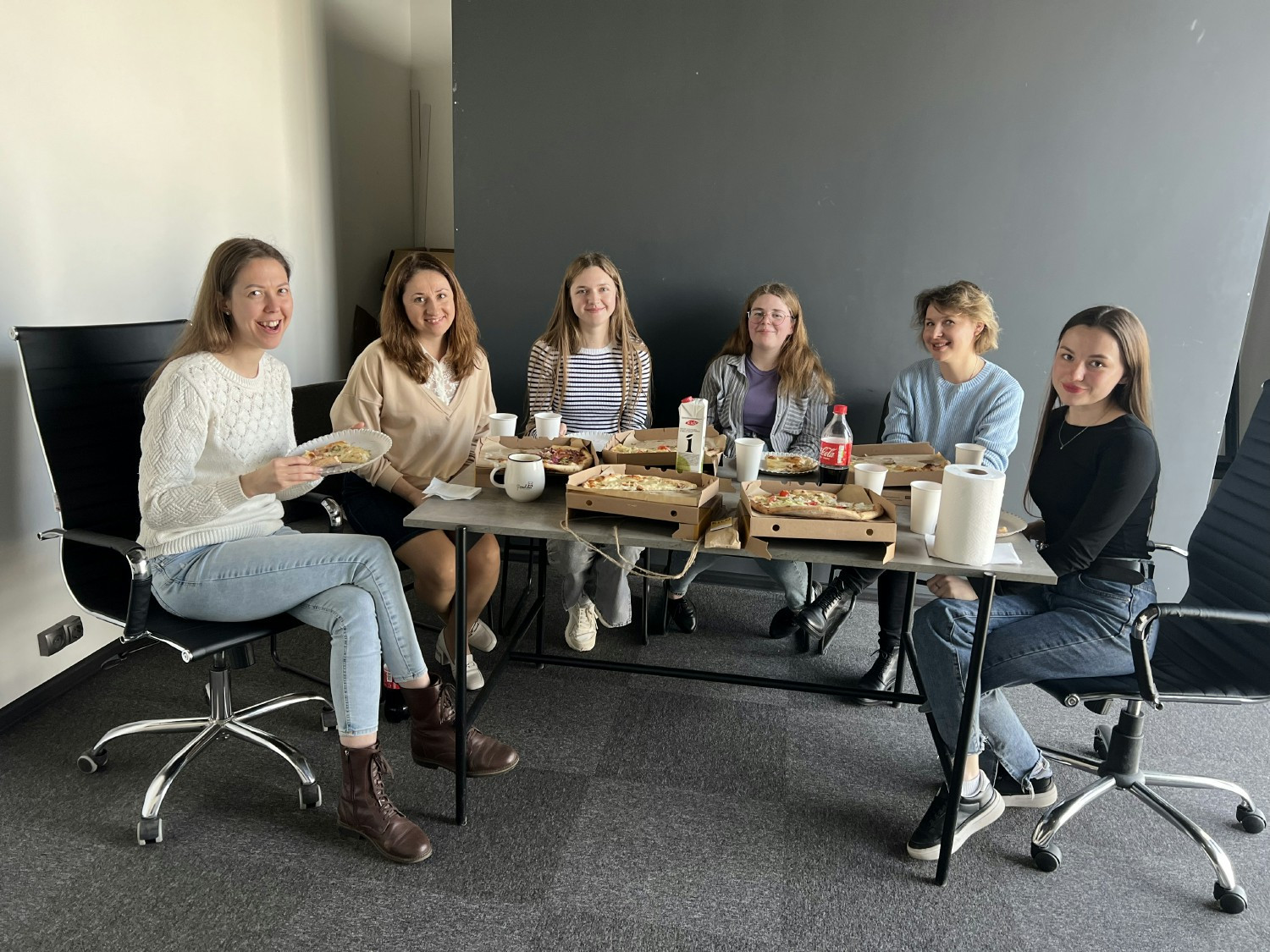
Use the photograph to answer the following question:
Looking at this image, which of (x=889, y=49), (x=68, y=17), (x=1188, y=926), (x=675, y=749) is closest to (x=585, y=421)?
(x=675, y=749)

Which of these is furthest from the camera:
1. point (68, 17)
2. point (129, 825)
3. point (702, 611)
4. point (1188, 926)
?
point (702, 611)

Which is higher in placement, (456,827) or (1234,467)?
(1234,467)

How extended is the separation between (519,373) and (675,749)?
1.74 metres

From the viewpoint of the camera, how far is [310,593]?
2.01 m

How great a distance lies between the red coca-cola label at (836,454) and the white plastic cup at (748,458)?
16 centimetres

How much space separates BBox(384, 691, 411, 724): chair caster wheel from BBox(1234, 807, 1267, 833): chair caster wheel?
2294 mm

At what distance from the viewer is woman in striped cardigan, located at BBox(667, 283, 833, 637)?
3062 millimetres

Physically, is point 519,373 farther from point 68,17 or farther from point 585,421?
point 68,17

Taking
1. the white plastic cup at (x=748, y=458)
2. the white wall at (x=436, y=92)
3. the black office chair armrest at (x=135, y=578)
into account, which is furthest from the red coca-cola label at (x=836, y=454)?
the white wall at (x=436, y=92)

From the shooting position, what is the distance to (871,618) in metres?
3.44

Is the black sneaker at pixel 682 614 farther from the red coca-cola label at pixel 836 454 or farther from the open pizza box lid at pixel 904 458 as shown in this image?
the red coca-cola label at pixel 836 454

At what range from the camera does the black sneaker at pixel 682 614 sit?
3236 mm

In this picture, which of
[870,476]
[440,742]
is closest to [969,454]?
[870,476]

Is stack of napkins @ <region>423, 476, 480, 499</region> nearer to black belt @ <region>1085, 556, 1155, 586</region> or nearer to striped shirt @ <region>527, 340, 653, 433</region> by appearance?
striped shirt @ <region>527, 340, 653, 433</region>
